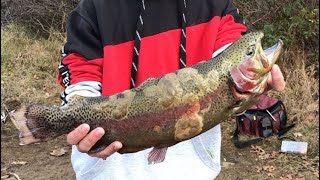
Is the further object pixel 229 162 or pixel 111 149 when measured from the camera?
pixel 229 162

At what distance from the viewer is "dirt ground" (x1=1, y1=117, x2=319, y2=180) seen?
5.02 m

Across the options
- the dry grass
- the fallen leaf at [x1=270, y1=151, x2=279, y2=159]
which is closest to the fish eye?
the fallen leaf at [x1=270, y1=151, x2=279, y2=159]

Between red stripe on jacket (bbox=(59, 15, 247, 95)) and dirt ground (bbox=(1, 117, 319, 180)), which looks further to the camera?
dirt ground (bbox=(1, 117, 319, 180))

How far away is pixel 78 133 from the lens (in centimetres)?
200

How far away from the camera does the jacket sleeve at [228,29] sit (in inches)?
96.1

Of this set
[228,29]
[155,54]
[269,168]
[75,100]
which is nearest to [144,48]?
[155,54]

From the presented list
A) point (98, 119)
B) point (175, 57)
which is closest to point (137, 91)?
point (98, 119)

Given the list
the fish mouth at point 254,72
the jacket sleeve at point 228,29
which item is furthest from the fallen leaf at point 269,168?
the fish mouth at point 254,72

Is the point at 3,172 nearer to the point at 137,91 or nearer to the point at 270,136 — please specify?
the point at 270,136

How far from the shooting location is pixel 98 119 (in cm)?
A: 200

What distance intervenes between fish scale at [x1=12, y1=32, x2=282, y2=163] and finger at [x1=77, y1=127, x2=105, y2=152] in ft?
0.09

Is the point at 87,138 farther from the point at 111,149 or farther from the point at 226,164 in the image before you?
the point at 226,164

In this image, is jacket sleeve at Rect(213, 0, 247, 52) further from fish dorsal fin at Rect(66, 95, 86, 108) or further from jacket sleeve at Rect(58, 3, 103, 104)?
fish dorsal fin at Rect(66, 95, 86, 108)

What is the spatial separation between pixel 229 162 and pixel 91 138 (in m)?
3.46
